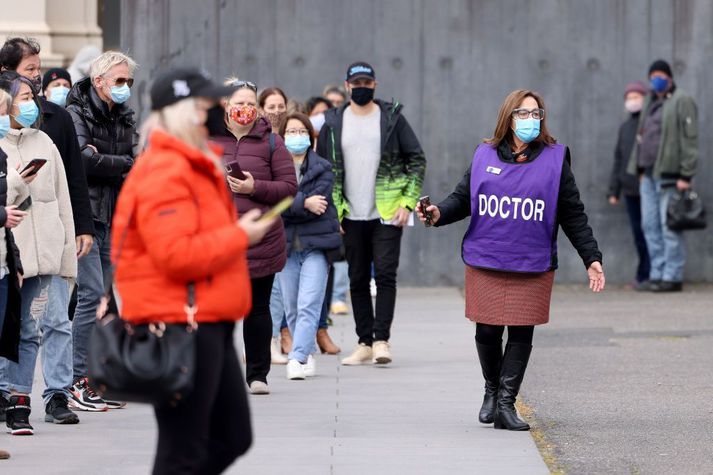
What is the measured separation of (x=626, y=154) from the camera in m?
16.1

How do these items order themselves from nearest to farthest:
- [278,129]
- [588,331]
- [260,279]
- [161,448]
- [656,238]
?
[161,448]
[260,279]
[278,129]
[588,331]
[656,238]

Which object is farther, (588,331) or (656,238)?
(656,238)

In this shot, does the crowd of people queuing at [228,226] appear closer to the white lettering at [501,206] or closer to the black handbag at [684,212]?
the white lettering at [501,206]

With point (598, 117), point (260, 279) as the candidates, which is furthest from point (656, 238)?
point (260, 279)

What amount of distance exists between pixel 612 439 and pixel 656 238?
8.15 meters

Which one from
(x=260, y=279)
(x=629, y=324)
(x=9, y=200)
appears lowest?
(x=629, y=324)

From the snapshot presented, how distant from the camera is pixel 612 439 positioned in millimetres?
8023

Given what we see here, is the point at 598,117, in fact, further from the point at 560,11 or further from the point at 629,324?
the point at 629,324

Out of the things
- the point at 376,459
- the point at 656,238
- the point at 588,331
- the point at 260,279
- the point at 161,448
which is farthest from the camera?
the point at 656,238

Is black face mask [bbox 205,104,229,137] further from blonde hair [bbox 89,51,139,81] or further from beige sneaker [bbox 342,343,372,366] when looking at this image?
beige sneaker [bbox 342,343,372,366]

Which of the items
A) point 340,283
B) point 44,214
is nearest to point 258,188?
point 44,214

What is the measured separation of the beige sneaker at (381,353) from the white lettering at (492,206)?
110 inches

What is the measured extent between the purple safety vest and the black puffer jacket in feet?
6.74

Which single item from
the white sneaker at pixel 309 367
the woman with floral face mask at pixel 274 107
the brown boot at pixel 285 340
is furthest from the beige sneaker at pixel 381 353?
the woman with floral face mask at pixel 274 107
